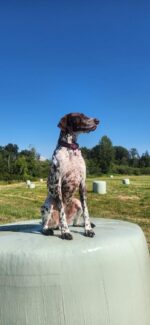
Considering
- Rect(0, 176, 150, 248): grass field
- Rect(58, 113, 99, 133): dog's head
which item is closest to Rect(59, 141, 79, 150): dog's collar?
Rect(58, 113, 99, 133): dog's head

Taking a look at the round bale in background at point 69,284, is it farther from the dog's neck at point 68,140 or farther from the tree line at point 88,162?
the tree line at point 88,162

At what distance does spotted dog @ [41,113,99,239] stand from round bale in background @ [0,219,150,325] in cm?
43

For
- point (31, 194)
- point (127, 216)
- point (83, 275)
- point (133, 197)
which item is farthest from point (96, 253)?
point (31, 194)

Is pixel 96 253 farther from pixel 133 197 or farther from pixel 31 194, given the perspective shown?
pixel 31 194

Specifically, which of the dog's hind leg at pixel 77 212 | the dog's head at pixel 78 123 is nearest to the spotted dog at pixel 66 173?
the dog's head at pixel 78 123

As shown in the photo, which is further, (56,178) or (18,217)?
(18,217)

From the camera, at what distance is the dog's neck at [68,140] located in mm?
5195

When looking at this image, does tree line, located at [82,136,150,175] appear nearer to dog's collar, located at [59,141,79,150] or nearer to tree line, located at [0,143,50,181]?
tree line, located at [0,143,50,181]

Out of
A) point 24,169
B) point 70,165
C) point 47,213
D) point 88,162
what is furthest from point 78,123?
point 88,162

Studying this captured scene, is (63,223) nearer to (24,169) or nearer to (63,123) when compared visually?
(63,123)

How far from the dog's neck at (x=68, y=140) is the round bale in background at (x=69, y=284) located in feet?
3.22

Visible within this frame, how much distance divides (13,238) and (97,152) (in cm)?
8168

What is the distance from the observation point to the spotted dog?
16.8 feet

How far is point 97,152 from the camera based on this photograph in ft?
284
